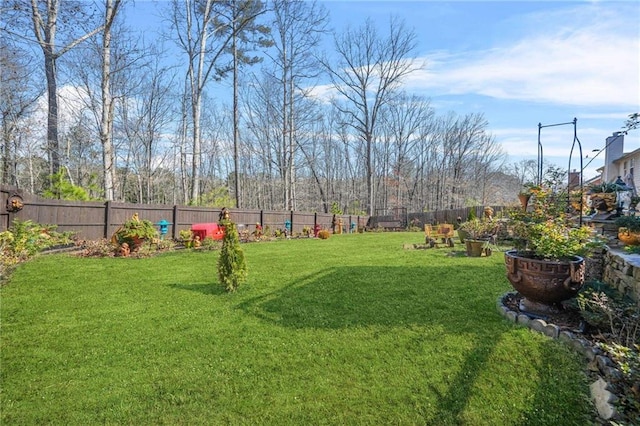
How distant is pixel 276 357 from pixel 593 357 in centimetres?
250

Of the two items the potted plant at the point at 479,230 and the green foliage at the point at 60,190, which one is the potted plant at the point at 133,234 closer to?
the green foliage at the point at 60,190

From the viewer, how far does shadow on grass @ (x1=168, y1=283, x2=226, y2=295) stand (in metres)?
4.55

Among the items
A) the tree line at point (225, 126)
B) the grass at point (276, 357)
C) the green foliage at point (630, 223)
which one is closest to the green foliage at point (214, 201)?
the tree line at point (225, 126)

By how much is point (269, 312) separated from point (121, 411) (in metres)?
1.79

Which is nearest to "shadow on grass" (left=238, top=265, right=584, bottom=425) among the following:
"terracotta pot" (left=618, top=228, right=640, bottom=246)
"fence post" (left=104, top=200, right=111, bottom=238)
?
"terracotta pot" (left=618, top=228, right=640, bottom=246)

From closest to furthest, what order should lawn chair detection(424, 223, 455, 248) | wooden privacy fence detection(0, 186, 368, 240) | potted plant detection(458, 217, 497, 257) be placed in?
1. wooden privacy fence detection(0, 186, 368, 240)
2. lawn chair detection(424, 223, 455, 248)
3. potted plant detection(458, 217, 497, 257)

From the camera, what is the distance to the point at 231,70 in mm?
16344

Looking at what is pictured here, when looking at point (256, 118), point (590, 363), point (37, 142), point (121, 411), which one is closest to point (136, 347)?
point (121, 411)

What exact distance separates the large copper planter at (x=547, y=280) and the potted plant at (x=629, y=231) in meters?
1.28

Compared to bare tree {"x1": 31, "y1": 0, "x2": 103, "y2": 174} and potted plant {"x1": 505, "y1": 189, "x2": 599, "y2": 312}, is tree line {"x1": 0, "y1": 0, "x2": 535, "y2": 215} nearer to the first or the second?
bare tree {"x1": 31, "y1": 0, "x2": 103, "y2": 174}

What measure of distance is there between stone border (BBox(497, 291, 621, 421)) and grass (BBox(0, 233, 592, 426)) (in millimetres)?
94

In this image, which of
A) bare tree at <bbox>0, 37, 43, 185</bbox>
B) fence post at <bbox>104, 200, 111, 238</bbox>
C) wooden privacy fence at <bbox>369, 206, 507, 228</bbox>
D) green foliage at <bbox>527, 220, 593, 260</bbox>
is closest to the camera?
green foliage at <bbox>527, 220, 593, 260</bbox>

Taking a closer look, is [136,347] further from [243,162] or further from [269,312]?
[243,162]

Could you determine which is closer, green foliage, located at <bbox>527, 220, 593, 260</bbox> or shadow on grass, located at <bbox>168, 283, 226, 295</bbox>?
green foliage, located at <bbox>527, 220, 593, 260</bbox>
